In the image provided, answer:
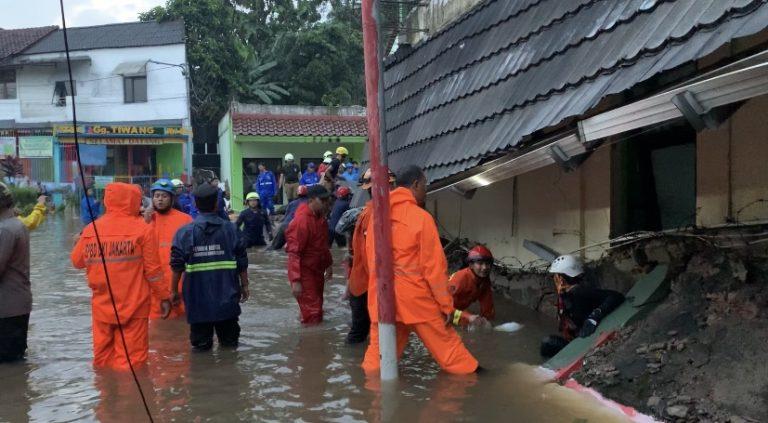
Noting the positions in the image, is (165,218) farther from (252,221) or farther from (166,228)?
(252,221)

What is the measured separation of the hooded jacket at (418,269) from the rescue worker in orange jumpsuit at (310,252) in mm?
2455

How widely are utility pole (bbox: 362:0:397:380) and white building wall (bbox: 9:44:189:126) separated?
2616cm

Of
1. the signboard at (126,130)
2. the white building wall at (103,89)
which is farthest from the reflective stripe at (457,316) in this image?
the white building wall at (103,89)

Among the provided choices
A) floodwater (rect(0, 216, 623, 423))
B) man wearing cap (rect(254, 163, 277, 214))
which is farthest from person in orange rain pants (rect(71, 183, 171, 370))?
man wearing cap (rect(254, 163, 277, 214))

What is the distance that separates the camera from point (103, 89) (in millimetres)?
30266

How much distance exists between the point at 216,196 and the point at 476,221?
164 inches

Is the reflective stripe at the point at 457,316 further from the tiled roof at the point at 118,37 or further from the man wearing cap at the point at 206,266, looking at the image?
the tiled roof at the point at 118,37

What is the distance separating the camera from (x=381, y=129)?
472 centimetres

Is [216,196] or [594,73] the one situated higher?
[594,73]

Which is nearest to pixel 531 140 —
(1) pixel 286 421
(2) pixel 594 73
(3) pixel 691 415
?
(2) pixel 594 73

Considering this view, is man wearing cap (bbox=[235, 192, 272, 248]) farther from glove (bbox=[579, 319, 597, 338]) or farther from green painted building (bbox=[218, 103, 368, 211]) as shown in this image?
green painted building (bbox=[218, 103, 368, 211])

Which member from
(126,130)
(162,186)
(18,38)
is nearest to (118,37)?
(126,130)

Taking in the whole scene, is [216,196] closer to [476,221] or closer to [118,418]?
[118,418]

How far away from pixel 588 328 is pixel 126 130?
26376mm
